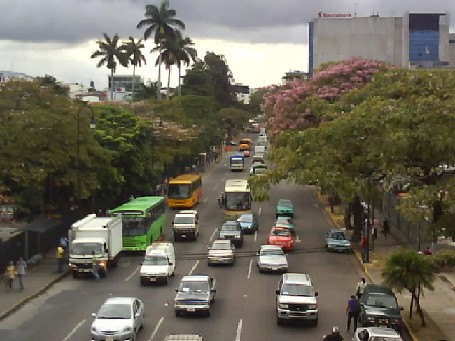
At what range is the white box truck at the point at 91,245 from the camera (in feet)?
124

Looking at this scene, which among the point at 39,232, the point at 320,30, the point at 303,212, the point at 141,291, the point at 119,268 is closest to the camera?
the point at 141,291

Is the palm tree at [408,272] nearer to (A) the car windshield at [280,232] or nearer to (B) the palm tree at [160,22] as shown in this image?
(A) the car windshield at [280,232]

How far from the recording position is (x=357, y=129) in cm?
2505

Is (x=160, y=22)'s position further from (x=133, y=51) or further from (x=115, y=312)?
(x=115, y=312)

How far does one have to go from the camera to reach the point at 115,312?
2541 centimetres

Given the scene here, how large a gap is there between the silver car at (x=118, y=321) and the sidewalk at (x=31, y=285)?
6.07 meters

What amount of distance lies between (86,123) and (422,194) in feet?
102

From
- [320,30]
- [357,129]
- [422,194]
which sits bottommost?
[422,194]

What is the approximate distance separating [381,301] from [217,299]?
7752mm

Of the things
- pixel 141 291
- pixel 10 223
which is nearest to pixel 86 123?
pixel 10 223

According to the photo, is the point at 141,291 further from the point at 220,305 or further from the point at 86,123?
the point at 86,123

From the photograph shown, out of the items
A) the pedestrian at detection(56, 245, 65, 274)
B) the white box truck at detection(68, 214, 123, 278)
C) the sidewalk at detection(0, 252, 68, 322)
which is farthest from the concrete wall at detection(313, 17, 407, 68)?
the pedestrian at detection(56, 245, 65, 274)

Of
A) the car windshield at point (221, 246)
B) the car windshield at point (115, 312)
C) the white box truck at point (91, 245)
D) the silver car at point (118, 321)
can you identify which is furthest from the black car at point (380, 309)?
the white box truck at point (91, 245)

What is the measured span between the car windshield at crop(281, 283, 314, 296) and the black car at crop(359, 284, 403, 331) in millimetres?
Answer: 1846
